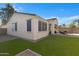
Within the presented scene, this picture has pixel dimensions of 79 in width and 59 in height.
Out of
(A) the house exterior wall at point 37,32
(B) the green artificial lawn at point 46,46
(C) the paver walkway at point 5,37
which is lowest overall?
(B) the green artificial lawn at point 46,46

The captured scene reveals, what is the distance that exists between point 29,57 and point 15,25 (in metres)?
0.42

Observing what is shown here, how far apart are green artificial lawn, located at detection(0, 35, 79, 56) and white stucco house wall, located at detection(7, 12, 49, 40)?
0.25 ft

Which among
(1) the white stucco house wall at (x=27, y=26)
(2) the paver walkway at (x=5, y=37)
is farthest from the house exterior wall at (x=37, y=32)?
(2) the paver walkway at (x=5, y=37)

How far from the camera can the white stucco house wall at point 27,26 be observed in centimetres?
630

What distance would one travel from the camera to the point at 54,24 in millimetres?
6367

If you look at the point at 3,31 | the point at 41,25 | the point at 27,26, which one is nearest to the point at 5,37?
the point at 3,31

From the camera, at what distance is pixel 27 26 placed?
20.7ft

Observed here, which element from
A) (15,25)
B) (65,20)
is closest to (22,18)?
(15,25)

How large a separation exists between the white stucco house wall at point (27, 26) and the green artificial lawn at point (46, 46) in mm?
76

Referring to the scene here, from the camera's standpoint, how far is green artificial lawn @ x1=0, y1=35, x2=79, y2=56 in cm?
630

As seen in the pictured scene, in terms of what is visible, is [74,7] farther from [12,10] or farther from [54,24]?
[12,10]

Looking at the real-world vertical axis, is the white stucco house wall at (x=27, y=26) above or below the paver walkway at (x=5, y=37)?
above

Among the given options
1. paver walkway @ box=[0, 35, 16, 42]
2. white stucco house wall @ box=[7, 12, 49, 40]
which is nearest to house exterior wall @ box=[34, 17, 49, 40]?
white stucco house wall @ box=[7, 12, 49, 40]

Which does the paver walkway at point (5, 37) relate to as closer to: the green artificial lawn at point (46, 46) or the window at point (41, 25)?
the green artificial lawn at point (46, 46)
